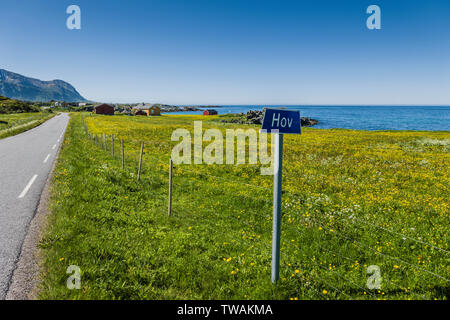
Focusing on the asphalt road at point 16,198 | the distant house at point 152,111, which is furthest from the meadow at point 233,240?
the distant house at point 152,111

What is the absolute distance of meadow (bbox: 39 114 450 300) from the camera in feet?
16.8

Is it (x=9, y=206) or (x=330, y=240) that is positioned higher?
(x=9, y=206)

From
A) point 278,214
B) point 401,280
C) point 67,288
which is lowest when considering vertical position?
point 401,280

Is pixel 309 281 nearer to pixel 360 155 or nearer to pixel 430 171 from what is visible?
pixel 430 171

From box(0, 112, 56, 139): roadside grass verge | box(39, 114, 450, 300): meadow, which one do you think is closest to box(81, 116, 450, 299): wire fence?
box(39, 114, 450, 300): meadow

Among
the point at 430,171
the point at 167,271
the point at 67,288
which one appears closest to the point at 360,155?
the point at 430,171

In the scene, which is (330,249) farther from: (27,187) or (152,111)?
(152,111)

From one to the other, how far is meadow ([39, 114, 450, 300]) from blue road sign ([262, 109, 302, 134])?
325 centimetres

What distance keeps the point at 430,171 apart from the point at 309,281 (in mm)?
18336

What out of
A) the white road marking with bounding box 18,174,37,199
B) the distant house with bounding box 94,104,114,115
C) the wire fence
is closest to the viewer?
the wire fence

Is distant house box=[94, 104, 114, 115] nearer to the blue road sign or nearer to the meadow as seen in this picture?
the meadow
